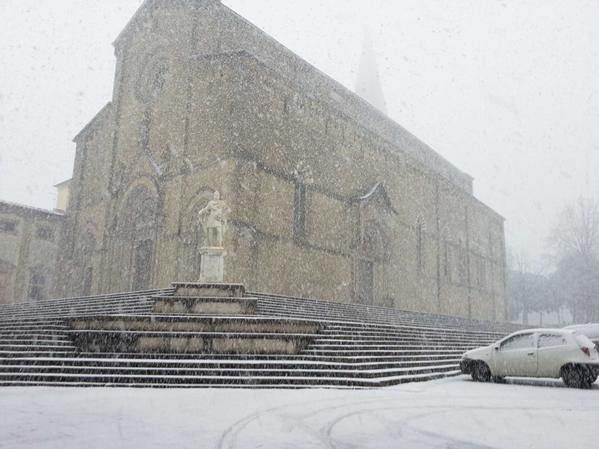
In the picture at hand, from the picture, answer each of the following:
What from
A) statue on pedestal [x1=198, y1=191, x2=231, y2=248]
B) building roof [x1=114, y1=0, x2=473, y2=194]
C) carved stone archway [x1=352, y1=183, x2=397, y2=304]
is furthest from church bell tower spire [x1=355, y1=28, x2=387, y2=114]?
statue on pedestal [x1=198, y1=191, x2=231, y2=248]

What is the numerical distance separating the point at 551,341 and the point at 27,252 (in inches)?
1135

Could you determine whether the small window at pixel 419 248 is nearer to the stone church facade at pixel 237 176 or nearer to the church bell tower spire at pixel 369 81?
the stone church facade at pixel 237 176

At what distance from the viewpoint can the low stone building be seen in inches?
1091

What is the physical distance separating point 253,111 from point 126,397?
15.4 m

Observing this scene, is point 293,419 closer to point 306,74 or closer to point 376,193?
point 376,193

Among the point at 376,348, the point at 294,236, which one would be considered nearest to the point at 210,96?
the point at 294,236

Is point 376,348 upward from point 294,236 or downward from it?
downward

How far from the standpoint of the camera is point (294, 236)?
20.3 metres

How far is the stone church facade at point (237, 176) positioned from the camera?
19031mm

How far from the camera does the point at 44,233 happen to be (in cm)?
2961

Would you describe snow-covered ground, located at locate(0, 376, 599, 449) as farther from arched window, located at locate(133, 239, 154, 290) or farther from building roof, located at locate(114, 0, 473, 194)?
building roof, located at locate(114, 0, 473, 194)

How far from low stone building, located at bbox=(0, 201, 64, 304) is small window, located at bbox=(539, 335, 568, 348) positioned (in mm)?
26120

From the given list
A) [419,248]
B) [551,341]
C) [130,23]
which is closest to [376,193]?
[419,248]

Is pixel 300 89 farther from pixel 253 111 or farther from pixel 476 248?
pixel 476 248
